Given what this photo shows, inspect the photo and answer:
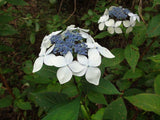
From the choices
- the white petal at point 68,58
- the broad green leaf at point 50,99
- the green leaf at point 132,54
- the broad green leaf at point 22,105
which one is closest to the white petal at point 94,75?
the white petal at point 68,58

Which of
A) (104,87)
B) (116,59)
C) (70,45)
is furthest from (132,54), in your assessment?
(70,45)

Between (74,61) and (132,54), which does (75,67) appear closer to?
(74,61)

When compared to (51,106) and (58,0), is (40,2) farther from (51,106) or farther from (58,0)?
(51,106)

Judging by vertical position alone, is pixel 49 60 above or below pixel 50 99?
above

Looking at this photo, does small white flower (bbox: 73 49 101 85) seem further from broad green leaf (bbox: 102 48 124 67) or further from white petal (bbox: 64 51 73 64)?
broad green leaf (bbox: 102 48 124 67)

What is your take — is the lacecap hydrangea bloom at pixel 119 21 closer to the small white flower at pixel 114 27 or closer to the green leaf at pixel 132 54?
the small white flower at pixel 114 27
